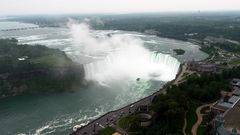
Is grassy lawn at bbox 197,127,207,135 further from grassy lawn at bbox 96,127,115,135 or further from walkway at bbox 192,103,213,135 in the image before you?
grassy lawn at bbox 96,127,115,135

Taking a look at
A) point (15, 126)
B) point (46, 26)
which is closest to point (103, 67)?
point (15, 126)

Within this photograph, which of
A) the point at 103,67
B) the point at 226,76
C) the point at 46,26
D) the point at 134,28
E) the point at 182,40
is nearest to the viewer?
the point at 226,76

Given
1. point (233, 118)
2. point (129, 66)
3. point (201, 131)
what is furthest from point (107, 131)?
point (129, 66)

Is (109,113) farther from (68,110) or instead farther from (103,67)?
(103,67)

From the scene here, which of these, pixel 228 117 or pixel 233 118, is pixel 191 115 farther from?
pixel 233 118

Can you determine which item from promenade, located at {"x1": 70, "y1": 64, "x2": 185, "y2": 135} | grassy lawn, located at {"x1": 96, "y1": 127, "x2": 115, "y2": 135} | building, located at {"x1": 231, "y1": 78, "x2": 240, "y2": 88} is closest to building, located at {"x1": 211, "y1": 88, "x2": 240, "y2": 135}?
building, located at {"x1": 231, "y1": 78, "x2": 240, "y2": 88}

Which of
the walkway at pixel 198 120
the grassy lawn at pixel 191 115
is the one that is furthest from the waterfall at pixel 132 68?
the walkway at pixel 198 120

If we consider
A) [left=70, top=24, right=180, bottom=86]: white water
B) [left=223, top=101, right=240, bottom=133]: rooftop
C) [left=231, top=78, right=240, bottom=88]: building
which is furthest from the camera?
[left=70, top=24, right=180, bottom=86]: white water

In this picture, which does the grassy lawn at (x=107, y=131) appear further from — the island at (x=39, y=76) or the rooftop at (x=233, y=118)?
the island at (x=39, y=76)
